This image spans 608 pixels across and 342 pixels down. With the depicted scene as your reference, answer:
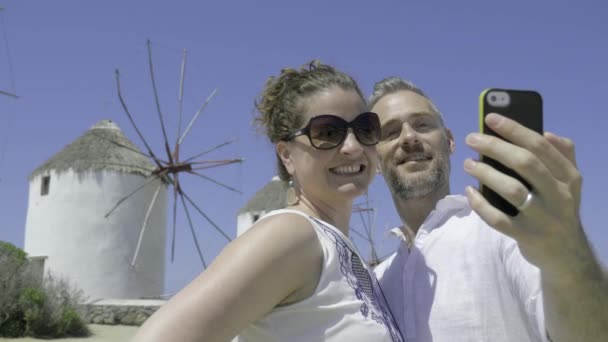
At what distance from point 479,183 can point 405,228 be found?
57.6 inches

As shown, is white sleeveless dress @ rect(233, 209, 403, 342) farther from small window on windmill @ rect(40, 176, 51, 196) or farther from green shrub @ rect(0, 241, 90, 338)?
small window on windmill @ rect(40, 176, 51, 196)

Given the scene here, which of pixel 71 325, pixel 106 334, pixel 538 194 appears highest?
pixel 538 194

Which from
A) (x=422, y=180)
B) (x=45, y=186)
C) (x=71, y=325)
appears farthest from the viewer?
(x=45, y=186)

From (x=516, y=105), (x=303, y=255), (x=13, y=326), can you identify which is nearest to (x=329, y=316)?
(x=303, y=255)

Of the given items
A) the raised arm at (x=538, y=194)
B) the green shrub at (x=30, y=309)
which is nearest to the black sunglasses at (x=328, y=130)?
the raised arm at (x=538, y=194)

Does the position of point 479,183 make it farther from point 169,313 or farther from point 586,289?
point 169,313

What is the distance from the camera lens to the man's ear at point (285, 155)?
6.20 ft

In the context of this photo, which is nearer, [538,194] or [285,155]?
[538,194]

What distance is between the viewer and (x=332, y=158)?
1811 millimetres

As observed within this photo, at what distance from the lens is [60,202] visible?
17.6 meters

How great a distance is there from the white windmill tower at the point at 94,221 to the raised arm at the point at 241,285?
677 inches

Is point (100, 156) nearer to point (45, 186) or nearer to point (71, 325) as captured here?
point (45, 186)

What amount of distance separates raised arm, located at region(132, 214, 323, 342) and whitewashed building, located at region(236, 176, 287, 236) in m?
23.9

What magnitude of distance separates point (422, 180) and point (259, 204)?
79.3ft
